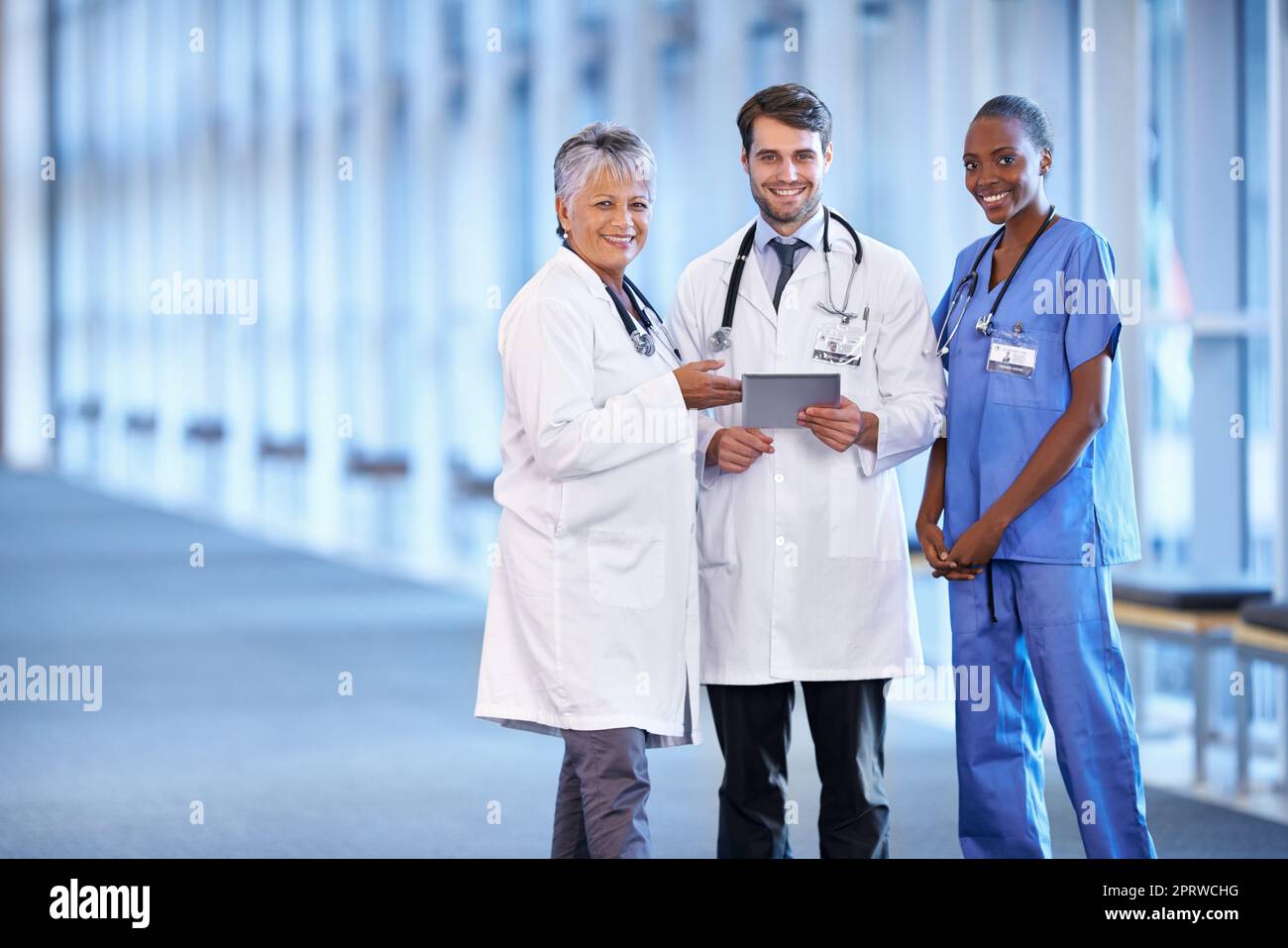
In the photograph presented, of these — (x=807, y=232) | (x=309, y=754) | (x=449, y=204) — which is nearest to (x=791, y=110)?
(x=807, y=232)

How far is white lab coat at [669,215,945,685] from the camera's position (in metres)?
2.84

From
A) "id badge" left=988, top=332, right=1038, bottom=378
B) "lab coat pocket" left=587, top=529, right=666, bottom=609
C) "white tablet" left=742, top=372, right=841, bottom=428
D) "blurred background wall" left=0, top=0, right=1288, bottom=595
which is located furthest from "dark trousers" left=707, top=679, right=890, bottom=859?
"blurred background wall" left=0, top=0, right=1288, bottom=595

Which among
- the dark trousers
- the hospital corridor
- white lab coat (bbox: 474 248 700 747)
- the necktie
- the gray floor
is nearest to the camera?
white lab coat (bbox: 474 248 700 747)

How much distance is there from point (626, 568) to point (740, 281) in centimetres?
65

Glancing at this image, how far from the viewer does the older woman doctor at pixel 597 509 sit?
260cm

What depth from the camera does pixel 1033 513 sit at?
2785 mm

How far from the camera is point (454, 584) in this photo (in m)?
9.48

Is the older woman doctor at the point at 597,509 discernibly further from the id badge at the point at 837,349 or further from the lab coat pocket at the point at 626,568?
the id badge at the point at 837,349

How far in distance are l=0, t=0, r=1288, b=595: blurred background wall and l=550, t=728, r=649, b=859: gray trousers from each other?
2.52m

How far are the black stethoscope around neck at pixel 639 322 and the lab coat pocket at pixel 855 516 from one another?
39 cm

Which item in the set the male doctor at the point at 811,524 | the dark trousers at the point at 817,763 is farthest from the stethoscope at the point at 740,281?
the dark trousers at the point at 817,763

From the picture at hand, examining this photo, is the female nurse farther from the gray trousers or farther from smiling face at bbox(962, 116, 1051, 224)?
the gray trousers
